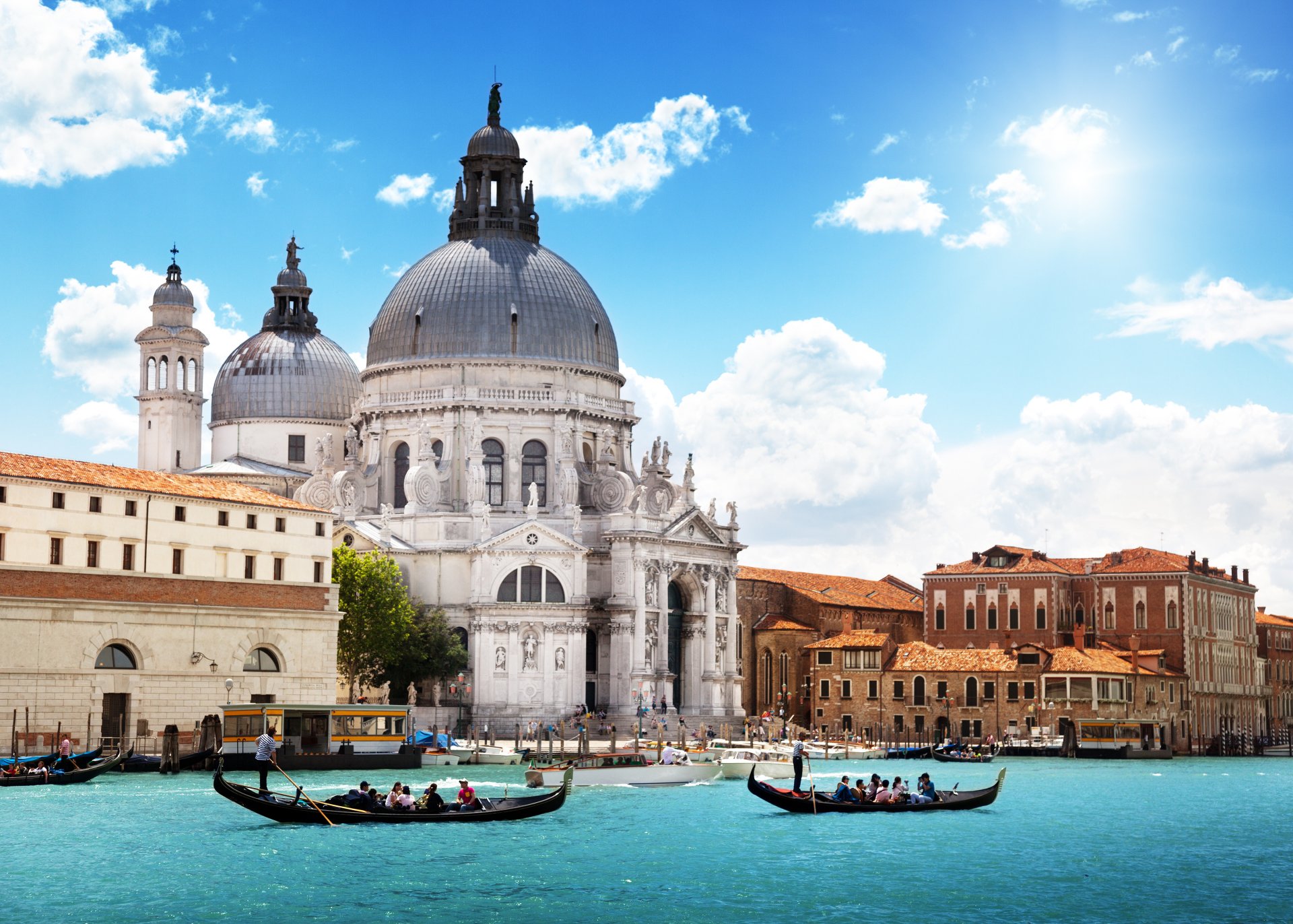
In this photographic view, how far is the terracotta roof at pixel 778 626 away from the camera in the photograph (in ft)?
313

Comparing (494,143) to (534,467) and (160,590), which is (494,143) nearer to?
(534,467)

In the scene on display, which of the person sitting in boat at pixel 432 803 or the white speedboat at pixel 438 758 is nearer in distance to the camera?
the person sitting in boat at pixel 432 803

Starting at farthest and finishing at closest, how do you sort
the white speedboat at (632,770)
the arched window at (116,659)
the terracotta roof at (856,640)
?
the terracotta roof at (856,640)
the arched window at (116,659)
the white speedboat at (632,770)

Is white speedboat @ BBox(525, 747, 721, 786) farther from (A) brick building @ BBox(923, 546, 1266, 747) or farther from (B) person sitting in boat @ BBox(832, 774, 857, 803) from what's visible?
(A) brick building @ BBox(923, 546, 1266, 747)

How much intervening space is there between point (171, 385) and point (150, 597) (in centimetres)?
3746

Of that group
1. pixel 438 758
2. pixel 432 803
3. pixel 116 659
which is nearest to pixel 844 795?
pixel 432 803

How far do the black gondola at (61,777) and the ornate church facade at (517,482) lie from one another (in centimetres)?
2766

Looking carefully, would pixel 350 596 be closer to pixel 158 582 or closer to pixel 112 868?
pixel 158 582

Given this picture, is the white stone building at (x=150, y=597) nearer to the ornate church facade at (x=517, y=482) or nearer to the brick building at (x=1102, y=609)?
the ornate church facade at (x=517, y=482)

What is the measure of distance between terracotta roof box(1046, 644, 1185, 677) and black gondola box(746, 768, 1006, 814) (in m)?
39.4

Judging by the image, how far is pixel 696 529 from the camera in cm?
8319

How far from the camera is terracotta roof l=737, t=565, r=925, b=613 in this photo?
98.3 metres

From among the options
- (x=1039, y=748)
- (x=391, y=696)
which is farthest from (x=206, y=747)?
(x=1039, y=748)

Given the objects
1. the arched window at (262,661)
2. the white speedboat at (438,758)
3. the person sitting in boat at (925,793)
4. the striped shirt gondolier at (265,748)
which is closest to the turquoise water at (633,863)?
the person sitting in boat at (925,793)
